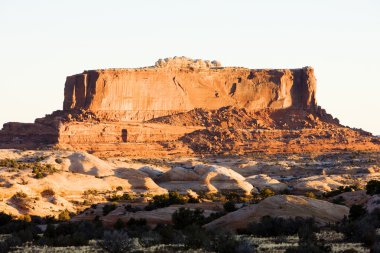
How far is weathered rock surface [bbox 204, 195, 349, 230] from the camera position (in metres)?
30.4

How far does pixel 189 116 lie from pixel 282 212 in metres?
91.6

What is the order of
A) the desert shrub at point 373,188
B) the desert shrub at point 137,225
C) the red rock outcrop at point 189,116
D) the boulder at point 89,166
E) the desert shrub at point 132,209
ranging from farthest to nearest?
the red rock outcrop at point 189,116, the boulder at point 89,166, the desert shrub at point 373,188, the desert shrub at point 132,209, the desert shrub at point 137,225

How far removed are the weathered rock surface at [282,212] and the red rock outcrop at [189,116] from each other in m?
67.9

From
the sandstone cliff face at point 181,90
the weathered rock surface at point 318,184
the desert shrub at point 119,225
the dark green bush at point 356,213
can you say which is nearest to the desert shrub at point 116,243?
the dark green bush at point 356,213

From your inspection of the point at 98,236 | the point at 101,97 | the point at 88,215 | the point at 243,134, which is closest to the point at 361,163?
the point at 243,134

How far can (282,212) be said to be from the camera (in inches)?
1228

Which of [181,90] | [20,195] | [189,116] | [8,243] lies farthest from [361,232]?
[181,90]

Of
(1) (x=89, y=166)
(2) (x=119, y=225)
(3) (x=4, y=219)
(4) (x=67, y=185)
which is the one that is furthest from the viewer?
(1) (x=89, y=166)

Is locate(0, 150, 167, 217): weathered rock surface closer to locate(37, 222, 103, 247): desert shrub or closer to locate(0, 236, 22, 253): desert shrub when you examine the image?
locate(37, 222, 103, 247): desert shrub

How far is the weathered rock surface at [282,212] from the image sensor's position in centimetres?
3039

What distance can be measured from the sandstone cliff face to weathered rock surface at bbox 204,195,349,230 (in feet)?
287

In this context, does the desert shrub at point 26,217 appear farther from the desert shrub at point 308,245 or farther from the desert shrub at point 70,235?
the desert shrub at point 308,245

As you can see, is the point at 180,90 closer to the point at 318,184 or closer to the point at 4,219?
the point at 318,184

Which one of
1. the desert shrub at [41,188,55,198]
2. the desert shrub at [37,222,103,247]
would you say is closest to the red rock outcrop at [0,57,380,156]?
the desert shrub at [41,188,55,198]
